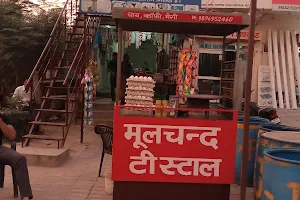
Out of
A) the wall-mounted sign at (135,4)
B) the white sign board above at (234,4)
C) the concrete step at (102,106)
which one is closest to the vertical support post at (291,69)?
the white sign board above at (234,4)

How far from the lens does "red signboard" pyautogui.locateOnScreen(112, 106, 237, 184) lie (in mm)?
4461

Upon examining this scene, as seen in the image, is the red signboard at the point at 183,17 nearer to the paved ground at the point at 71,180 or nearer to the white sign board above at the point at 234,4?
the paved ground at the point at 71,180

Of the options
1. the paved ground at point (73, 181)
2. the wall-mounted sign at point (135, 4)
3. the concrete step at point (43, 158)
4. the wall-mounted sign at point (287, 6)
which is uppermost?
the wall-mounted sign at point (287, 6)

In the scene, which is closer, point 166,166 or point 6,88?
point 166,166

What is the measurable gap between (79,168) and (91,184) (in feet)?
3.36

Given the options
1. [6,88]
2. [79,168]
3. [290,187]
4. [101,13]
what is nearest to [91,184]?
[79,168]

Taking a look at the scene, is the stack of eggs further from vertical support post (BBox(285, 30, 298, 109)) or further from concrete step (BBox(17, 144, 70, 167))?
vertical support post (BBox(285, 30, 298, 109))

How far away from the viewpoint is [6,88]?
14078mm

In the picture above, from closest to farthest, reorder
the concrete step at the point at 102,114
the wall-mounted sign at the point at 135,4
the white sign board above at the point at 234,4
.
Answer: the wall-mounted sign at the point at 135,4, the concrete step at the point at 102,114, the white sign board above at the point at 234,4

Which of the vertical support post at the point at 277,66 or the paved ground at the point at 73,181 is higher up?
the vertical support post at the point at 277,66

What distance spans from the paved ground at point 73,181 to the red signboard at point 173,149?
99 centimetres

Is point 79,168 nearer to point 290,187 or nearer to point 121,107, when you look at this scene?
point 121,107

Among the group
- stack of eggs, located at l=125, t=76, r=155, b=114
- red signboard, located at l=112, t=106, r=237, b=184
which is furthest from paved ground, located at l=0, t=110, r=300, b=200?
stack of eggs, located at l=125, t=76, r=155, b=114

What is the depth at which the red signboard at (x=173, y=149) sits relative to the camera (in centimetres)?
446
